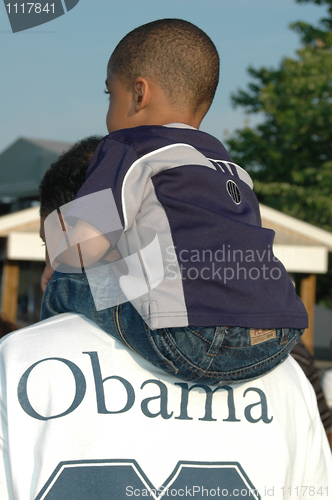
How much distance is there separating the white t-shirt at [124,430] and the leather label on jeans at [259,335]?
0.21 metres

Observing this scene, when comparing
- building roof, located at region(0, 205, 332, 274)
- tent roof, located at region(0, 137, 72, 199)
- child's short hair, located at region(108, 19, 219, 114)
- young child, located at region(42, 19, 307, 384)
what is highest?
tent roof, located at region(0, 137, 72, 199)

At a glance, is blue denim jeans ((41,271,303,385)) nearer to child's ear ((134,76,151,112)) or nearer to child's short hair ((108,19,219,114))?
child's ear ((134,76,151,112))

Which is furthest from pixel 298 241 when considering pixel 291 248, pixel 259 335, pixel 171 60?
pixel 259 335

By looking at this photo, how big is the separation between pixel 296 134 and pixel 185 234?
19.6 meters

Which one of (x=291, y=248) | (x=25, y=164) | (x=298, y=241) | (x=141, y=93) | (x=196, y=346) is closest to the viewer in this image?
(x=196, y=346)

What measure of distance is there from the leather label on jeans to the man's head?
31.5 inches

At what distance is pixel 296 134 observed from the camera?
19938 millimetres

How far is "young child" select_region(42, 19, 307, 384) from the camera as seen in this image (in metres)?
1.43

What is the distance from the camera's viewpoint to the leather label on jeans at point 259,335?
4.80 feet

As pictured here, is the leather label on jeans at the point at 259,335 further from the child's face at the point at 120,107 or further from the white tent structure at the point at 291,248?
the white tent structure at the point at 291,248

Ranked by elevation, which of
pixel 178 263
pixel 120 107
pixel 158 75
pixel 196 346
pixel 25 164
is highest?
pixel 25 164

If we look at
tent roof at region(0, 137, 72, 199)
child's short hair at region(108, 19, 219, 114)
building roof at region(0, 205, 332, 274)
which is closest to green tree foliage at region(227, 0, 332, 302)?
building roof at region(0, 205, 332, 274)

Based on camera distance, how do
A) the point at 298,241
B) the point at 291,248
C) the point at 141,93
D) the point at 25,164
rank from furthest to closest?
1. the point at 25,164
2. the point at 298,241
3. the point at 291,248
4. the point at 141,93

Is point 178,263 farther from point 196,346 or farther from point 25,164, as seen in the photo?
point 25,164
